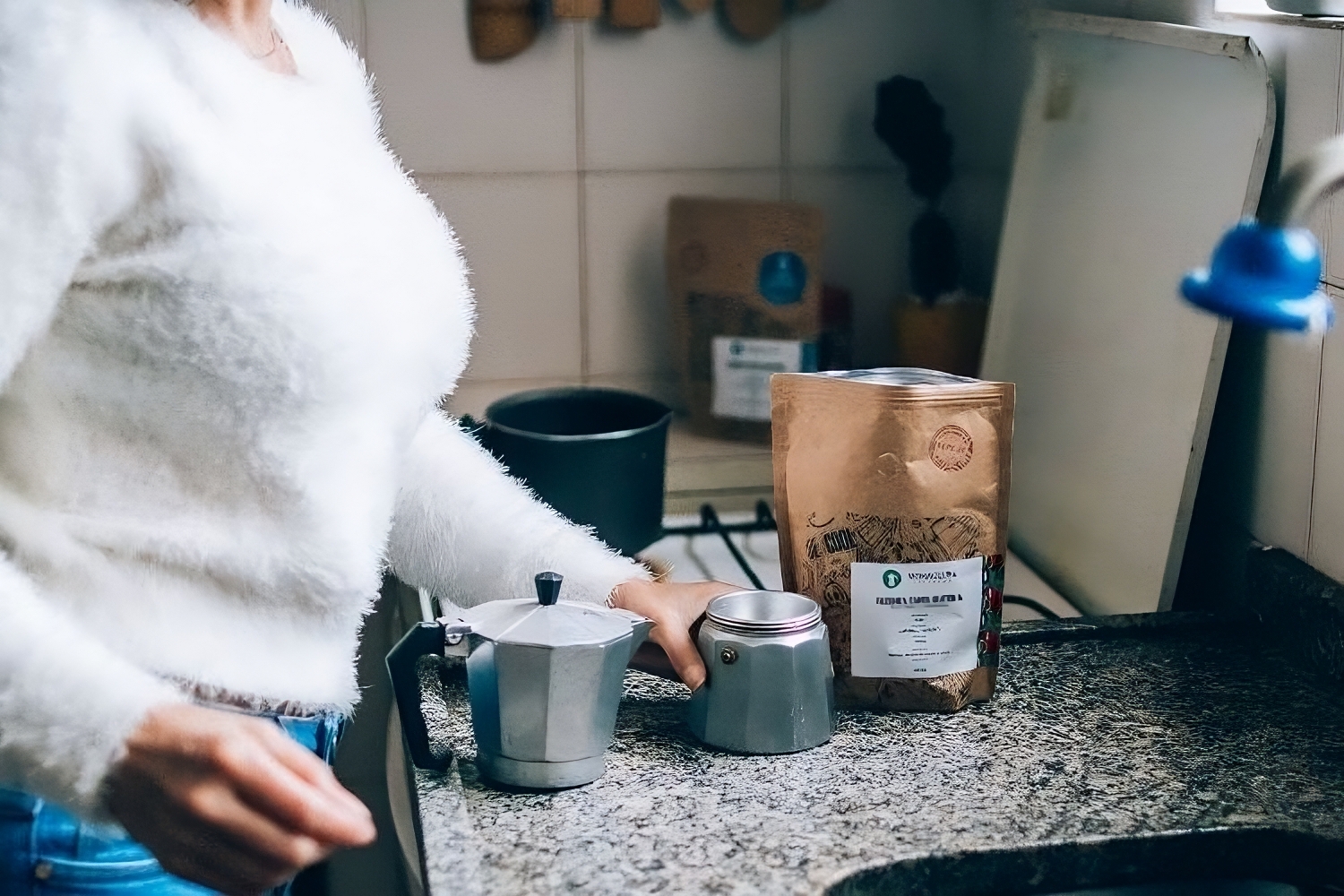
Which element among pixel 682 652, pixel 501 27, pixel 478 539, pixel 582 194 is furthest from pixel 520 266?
pixel 682 652

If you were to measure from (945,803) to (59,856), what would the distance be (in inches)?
19.8

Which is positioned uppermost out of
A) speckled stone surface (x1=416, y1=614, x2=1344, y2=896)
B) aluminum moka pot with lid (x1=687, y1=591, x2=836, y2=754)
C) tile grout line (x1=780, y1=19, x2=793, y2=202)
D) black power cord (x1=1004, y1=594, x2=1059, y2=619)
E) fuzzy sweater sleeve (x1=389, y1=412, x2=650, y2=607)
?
tile grout line (x1=780, y1=19, x2=793, y2=202)

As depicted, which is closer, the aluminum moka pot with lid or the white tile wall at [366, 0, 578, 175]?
the aluminum moka pot with lid

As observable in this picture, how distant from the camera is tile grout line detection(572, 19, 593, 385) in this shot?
4.89 feet

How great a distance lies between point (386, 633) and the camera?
4.71 ft

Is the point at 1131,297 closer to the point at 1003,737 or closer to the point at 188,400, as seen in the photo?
the point at 1003,737

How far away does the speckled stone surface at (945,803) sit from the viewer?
2.56ft

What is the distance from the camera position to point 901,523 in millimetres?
932

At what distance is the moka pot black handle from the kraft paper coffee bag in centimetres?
26

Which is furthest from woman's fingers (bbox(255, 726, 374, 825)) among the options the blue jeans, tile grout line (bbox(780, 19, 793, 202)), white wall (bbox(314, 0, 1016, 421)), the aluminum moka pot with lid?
tile grout line (bbox(780, 19, 793, 202))

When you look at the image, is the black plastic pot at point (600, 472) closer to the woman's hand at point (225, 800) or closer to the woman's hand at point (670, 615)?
the woman's hand at point (670, 615)

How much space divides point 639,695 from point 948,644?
8.8 inches

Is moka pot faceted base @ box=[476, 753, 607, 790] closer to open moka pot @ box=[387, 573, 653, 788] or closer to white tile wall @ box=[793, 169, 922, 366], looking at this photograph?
open moka pot @ box=[387, 573, 653, 788]

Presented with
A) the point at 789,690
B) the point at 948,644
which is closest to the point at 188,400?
the point at 789,690
